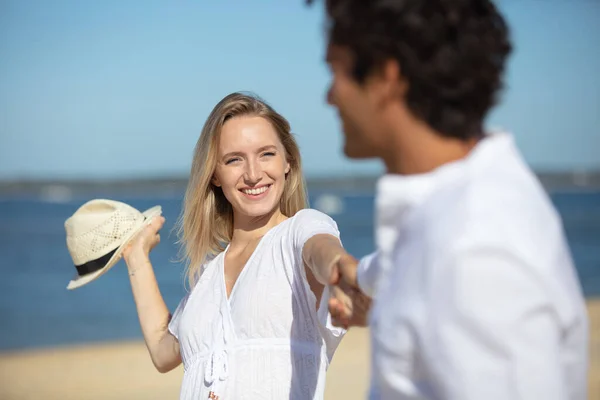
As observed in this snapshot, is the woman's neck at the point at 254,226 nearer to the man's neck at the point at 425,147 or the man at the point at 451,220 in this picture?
the man at the point at 451,220

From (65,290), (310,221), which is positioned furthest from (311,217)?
(65,290)

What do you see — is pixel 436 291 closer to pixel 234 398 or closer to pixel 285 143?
pixel 234 398

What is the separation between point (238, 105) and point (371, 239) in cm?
3496

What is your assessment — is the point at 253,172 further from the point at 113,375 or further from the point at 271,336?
the point at 113,375

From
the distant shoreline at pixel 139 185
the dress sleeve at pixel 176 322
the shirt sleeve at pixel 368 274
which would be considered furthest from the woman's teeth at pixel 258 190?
the distant shoreline at pixel 139 185

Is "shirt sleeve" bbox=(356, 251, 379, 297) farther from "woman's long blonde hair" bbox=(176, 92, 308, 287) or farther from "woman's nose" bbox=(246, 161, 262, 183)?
"woman's long blonde hair" bbox=(176, 92, 308, 287)

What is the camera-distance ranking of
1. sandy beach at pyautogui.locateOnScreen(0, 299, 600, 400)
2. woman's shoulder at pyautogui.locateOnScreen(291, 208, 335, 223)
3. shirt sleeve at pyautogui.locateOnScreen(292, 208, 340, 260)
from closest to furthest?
shirt sleeve at pyautogui.locateOnScreen(292, 208, 340, 260), woman's shoulder at pyautogui.locateOnScreen(291, 208, 335, 223), sandy beach at pyautogui.locateOnScreen(0, 299, 600, 400)

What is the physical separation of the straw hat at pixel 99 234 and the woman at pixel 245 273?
0.06 m

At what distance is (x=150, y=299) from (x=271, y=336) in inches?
24.5

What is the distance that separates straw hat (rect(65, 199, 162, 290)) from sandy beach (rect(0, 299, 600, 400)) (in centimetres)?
499

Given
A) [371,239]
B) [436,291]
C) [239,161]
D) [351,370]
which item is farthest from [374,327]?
[371,239]

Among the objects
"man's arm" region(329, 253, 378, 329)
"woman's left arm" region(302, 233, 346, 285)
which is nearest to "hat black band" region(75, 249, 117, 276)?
"woman's left arm" region(302, 233, 346, 285)

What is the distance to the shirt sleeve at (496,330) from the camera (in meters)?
1.19

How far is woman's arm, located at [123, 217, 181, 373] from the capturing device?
10.5ft
